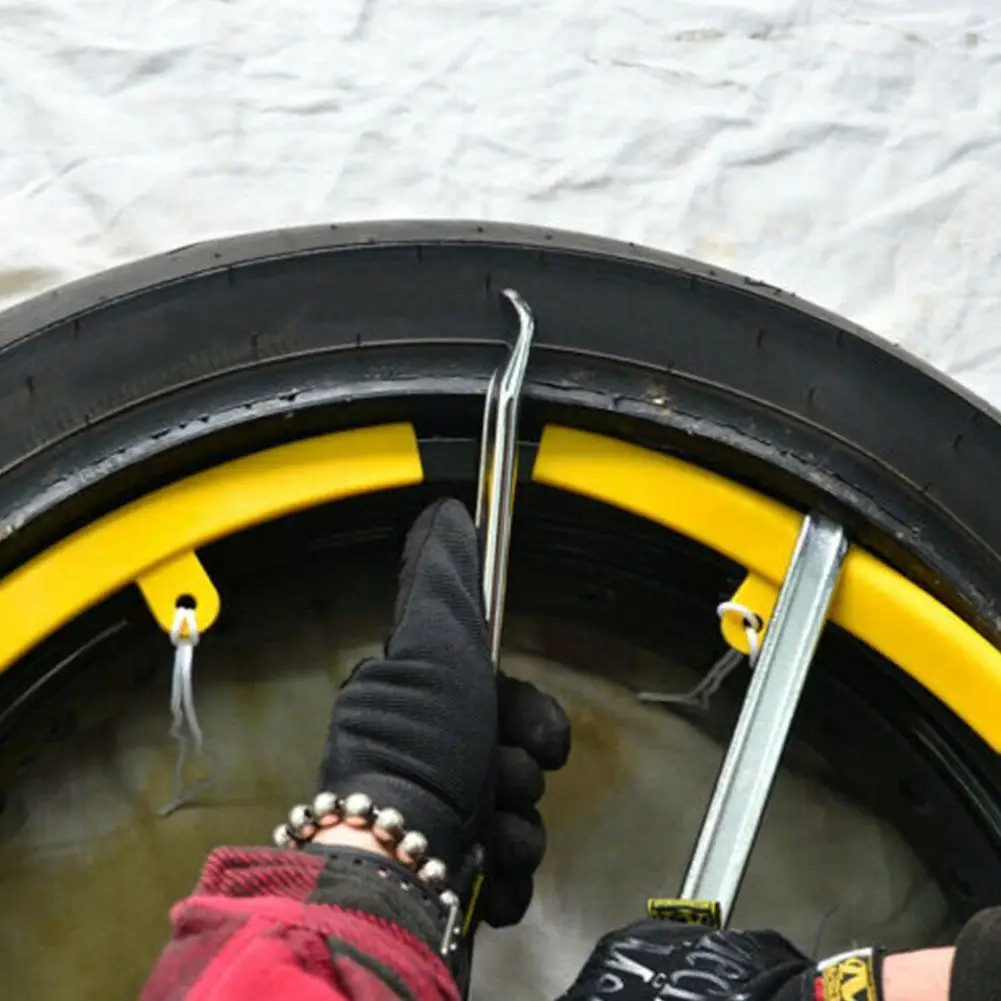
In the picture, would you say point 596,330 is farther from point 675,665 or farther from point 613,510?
point 675,665

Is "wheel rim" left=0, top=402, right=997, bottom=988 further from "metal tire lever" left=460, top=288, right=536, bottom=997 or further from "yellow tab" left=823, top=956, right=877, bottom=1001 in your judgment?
"yellow tab" left=823, top=956, right=877, bottom=1001

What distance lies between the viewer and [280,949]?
1.51 ft

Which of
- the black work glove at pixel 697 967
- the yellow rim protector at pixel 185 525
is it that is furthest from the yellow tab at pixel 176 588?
the black work glove at pixel 697 967

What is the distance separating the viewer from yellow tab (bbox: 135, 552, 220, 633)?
64 cm

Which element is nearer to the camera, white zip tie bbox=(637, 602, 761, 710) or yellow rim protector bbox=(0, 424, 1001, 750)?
yellow rim protector bbox=(0, 424, 1001, 750)

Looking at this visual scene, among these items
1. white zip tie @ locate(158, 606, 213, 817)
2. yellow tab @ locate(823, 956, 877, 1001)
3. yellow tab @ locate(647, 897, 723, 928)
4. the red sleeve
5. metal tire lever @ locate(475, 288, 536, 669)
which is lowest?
the red sleeve

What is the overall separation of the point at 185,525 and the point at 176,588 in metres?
0.03

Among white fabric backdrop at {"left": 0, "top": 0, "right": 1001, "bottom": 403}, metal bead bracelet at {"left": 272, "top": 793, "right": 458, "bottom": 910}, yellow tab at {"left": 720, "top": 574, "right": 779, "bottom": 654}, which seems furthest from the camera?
white fabric backdrop at {"left": 0, "top": 0, "right": 1001, "bottom": 403}

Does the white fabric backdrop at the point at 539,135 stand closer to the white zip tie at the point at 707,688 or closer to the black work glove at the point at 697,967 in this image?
the white zip tie at the point at 707,688

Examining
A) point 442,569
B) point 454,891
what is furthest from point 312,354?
point 454,891

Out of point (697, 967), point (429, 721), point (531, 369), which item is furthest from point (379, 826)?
point (531, 369)

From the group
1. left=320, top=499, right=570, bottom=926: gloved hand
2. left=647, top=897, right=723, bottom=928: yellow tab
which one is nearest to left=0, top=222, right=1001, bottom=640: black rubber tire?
left=320, top=499, right=570, bottom=926: gloved hand

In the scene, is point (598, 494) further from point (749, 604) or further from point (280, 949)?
point (280, 949)

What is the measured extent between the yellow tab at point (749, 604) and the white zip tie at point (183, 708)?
0.28 meters
